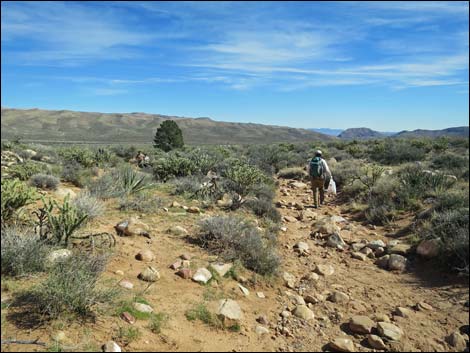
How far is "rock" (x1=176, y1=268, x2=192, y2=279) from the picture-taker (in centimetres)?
454

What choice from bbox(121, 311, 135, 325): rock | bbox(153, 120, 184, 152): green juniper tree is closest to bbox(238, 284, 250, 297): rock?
bbox(121, 311, 135, 325): rock

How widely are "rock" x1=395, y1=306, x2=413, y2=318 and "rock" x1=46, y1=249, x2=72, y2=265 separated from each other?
12.6 feet

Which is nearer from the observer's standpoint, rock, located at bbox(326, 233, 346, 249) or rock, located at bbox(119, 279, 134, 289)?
rock, located at bbox(119, 279, 134, 289)

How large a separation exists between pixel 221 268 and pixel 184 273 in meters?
0.52

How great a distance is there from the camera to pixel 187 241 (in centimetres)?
575

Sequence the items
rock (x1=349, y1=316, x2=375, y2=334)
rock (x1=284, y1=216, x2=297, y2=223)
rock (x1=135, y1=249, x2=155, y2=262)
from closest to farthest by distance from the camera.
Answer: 1. rock (x1=349, y1=316, x2=375, y2=334)
2. rock (x1=135, y1=249, x2=155, y2=262)
3. rock (x1=284, y1=216, x2=297, y2=223)

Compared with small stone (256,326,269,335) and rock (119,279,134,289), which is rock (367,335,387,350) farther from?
rock (119,279,134,289)

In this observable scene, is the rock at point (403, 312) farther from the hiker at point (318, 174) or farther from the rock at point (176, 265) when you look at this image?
the hiker at point (318, 174)

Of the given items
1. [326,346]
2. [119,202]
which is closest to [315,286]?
[326,346]

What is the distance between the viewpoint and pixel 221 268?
Answer: 4.79 metres

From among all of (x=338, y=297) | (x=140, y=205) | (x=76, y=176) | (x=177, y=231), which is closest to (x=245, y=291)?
(x=338, y=297)

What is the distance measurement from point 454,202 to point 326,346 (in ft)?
14.6

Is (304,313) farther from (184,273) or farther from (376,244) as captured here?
(376,244)

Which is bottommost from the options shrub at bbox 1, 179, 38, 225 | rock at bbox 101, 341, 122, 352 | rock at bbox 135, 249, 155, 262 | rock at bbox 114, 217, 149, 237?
rock at bbox 101, 341, 122, 352
